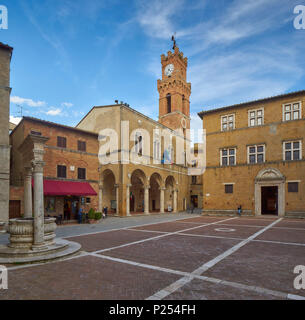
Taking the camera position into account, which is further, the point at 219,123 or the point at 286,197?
the point at 219,123

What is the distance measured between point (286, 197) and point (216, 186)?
7693mm

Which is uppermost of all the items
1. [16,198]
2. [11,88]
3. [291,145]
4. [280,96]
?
[280,96]

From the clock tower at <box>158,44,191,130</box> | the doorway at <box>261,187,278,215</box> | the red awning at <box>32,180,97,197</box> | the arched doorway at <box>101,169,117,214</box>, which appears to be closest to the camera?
the red awning at <box>32,180,97,197</box>

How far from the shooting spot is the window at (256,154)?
26422mm

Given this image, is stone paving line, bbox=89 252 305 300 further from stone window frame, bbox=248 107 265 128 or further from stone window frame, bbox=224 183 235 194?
stone window frame, bbox=248 107 265 128

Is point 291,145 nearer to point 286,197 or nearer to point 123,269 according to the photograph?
point 286,197

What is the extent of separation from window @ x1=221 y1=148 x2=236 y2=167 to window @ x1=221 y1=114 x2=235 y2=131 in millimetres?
2807

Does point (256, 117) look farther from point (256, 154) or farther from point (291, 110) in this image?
point (256, 154)

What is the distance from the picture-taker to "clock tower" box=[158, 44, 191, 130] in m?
43.9

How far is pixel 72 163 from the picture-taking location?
22.8 metres

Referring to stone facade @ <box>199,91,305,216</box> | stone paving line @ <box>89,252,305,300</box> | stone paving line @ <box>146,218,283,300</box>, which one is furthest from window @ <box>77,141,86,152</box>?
stone paving line @ <box>146,218,283,300</box>

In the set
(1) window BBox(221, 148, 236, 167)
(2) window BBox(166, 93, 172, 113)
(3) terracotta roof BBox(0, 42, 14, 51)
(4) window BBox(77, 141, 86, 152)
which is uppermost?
(2) window BBox(166, 93, 172, 113)

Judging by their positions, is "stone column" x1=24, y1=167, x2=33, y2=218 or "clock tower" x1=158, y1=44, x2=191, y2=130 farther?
"clock tower" x1=158, y1=44, x2=191, y2=130
